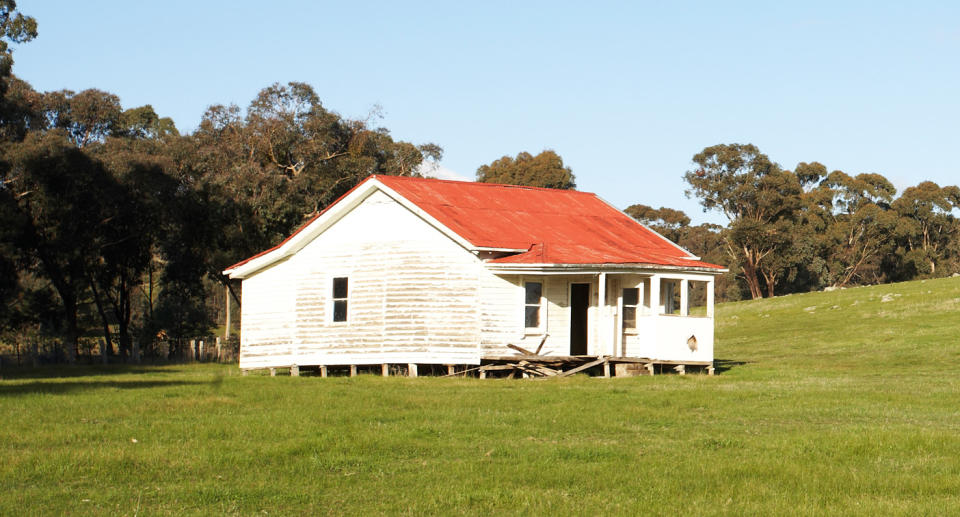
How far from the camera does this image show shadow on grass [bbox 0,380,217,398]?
23359 mm

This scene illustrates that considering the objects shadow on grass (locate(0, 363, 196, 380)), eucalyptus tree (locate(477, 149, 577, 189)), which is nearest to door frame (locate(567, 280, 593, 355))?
shadow on grass (locate(0, 363, 196, 380))

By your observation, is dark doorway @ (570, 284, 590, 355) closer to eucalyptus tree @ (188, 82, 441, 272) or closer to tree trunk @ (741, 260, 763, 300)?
eucalyptus tree @ (188, 82, 441, 272)

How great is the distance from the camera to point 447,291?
29656mm

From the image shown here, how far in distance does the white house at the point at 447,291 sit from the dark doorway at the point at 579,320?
4 cm

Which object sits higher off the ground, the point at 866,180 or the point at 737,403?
the point at 866,180

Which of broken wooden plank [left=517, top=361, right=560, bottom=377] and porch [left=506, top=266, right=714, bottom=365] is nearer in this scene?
broken wooden plank [left=517, top=361, right=560, bottom=377]

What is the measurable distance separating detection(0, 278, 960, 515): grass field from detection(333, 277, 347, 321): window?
4592 mm

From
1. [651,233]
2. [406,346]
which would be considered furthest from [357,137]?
[406,346]

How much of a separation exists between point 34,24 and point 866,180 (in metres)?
70.2

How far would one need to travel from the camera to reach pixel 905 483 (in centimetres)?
1248

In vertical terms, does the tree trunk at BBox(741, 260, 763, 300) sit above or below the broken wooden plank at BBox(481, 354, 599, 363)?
above

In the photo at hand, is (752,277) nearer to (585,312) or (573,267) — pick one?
(585,312)

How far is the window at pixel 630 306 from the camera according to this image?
30.8 metres

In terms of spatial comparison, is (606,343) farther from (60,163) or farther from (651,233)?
(60,163)
